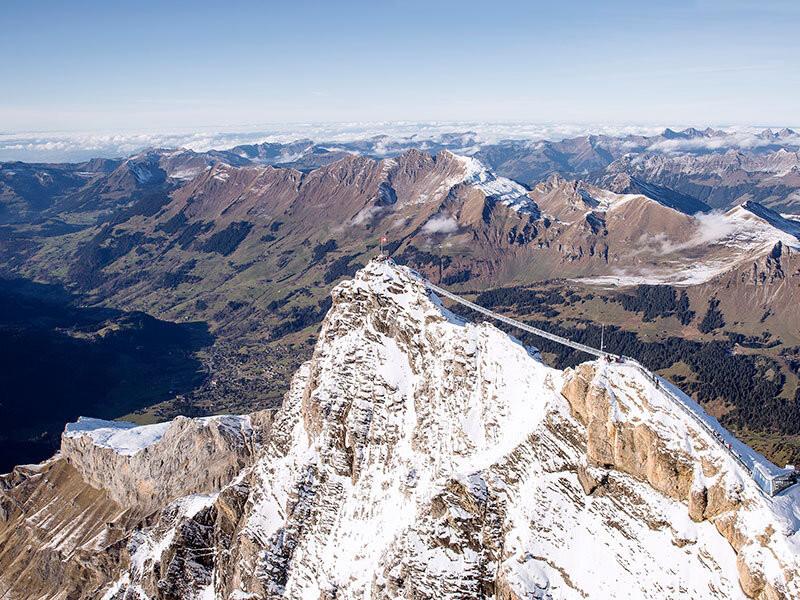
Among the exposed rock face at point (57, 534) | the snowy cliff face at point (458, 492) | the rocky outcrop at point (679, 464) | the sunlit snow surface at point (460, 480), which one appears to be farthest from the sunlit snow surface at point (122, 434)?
the rocky outcrop at point (679, 464)

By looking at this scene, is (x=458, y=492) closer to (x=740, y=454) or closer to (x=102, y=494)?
(x=740, y=454)

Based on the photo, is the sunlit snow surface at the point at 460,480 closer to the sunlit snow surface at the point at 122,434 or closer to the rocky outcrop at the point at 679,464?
the rocky outcrop at the point at 679,464

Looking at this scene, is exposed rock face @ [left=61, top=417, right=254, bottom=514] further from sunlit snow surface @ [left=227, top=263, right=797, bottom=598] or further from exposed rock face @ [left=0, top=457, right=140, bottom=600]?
sunlit snow surface @ [left=227, top=263, right=797, bottom=598]

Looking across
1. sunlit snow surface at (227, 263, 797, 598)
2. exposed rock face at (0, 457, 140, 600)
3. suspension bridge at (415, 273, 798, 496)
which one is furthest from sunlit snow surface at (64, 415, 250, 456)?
suspension bridge at (415, 273, 798, 496)

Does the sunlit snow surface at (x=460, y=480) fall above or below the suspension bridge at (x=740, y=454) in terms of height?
below

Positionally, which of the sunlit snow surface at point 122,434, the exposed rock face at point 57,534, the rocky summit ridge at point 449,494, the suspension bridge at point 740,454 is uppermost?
the suspension bridge at point 740,454

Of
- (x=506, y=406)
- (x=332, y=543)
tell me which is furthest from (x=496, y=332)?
(x=332, y=543)

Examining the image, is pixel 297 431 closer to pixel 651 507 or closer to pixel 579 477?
pixel 579 477
